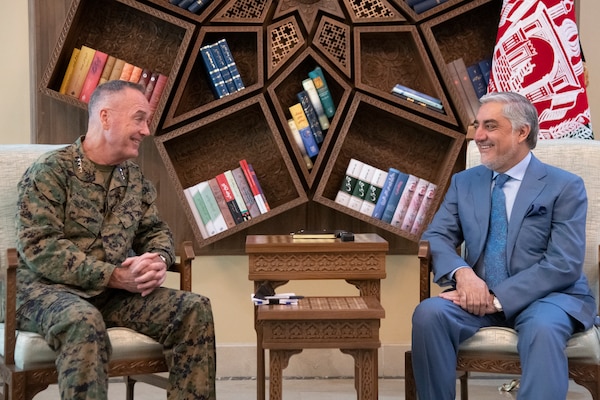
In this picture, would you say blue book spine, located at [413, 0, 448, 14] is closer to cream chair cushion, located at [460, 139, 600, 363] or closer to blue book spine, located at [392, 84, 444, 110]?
blue book spine, located at [392, 84, 444, 110]

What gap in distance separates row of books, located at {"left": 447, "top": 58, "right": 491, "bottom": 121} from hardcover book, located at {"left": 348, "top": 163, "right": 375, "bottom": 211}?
0.53 meters

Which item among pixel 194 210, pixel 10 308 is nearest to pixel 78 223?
pixel 10 308

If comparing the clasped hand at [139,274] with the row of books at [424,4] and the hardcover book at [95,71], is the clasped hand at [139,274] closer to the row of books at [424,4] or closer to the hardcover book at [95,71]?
the hardcover book at [95,71]

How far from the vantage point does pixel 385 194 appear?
13.6 feet

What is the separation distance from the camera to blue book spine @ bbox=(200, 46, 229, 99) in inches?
161

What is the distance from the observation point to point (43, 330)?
9.50 ft

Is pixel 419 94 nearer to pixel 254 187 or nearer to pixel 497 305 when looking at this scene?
pixel 254 187

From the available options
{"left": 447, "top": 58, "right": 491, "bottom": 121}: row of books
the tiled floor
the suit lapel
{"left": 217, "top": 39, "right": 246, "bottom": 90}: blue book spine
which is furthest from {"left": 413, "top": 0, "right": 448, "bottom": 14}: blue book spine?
the tiled floor

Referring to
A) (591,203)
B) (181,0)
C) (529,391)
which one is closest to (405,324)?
(591,203)

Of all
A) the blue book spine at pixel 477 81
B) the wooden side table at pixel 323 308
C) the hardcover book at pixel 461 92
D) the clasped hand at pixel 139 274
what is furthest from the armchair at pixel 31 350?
the blue book spine at pixel 477 81

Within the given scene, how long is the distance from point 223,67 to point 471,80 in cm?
114

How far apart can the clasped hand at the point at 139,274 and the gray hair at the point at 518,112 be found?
4.46ft

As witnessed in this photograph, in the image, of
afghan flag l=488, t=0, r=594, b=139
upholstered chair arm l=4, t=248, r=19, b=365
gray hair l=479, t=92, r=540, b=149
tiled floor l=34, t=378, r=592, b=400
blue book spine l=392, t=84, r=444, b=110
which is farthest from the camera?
blue book spine l=392, t=84, r=444, b=110

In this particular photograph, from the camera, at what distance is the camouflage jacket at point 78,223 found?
303cm
